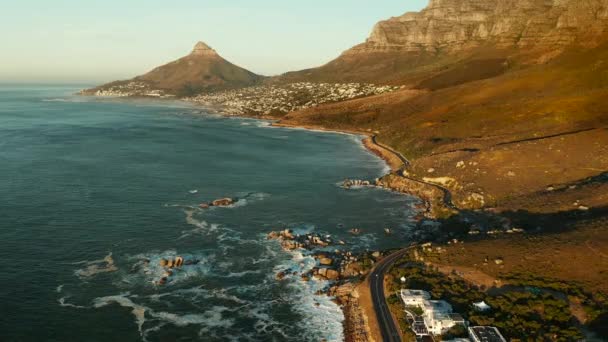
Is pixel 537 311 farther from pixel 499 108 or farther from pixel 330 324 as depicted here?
pixel 499 108

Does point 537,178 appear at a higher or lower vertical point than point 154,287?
→ higher

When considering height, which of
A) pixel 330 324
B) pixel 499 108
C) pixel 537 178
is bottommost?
pixel 330 324

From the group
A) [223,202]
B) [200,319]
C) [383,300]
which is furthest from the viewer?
[223,202]

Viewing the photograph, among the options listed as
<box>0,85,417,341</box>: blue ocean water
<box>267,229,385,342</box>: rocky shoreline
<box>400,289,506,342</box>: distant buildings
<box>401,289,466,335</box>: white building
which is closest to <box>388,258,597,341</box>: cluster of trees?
<box>400,289,506,342</box>: distant buildings

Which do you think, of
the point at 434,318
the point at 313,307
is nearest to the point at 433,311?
the point at 434,318

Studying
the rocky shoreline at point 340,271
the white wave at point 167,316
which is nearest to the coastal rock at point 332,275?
the rocky shoreline at point 340,271

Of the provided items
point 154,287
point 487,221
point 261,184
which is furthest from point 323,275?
point 261,184

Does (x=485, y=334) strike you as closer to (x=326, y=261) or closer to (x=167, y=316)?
(x=326, y=261)
